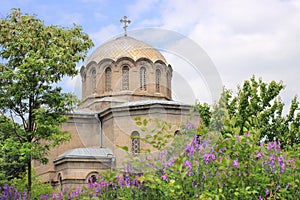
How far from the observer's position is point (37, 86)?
50.9 feet

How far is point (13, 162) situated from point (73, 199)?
62.4ft

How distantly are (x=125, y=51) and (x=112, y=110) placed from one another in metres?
5.59

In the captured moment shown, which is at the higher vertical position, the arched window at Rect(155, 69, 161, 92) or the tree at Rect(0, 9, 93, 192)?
the arched window at Rect(155, 69, 161, 92)

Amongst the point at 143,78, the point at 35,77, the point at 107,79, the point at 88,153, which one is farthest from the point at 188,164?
the point at 107,79

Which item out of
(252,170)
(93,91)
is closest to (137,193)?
(252,170)

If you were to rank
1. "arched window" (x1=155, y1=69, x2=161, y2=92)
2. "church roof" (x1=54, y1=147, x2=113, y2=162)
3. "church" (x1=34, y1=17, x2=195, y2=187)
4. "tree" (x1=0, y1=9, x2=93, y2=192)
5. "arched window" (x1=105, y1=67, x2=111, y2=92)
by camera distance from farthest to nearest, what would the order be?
"arched window" (x1=155, y1=69, x2=161, y2=92), "arched window" (x1=105, y1=67, x2=111, y2=92), "church" (x1=34, y1=17, x2=195, y2=187), "church roof" (x1=54, y1=147, x2=113, y2=162), "tree" (x1=0, y1=9, x2=93, y2=192)

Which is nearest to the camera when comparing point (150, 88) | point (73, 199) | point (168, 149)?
point (168, 149)

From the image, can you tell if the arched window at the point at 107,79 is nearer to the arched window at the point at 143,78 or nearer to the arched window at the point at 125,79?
the arched window at the point at 125,79

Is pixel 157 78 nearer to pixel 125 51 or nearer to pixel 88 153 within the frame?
pixel 125 51

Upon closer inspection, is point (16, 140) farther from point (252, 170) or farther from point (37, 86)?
point (252, 170)

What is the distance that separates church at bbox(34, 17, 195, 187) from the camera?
2620 cm

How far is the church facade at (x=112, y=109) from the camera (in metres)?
26.2

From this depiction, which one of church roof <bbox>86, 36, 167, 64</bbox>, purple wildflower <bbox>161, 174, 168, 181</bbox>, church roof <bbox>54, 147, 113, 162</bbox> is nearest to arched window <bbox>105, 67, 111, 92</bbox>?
church roof <bbox>86, 36, 167, 64</bbox>

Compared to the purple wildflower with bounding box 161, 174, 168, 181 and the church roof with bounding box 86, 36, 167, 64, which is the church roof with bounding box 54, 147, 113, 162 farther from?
the purple wildflower with bounding box 161, 174, 168, 181
